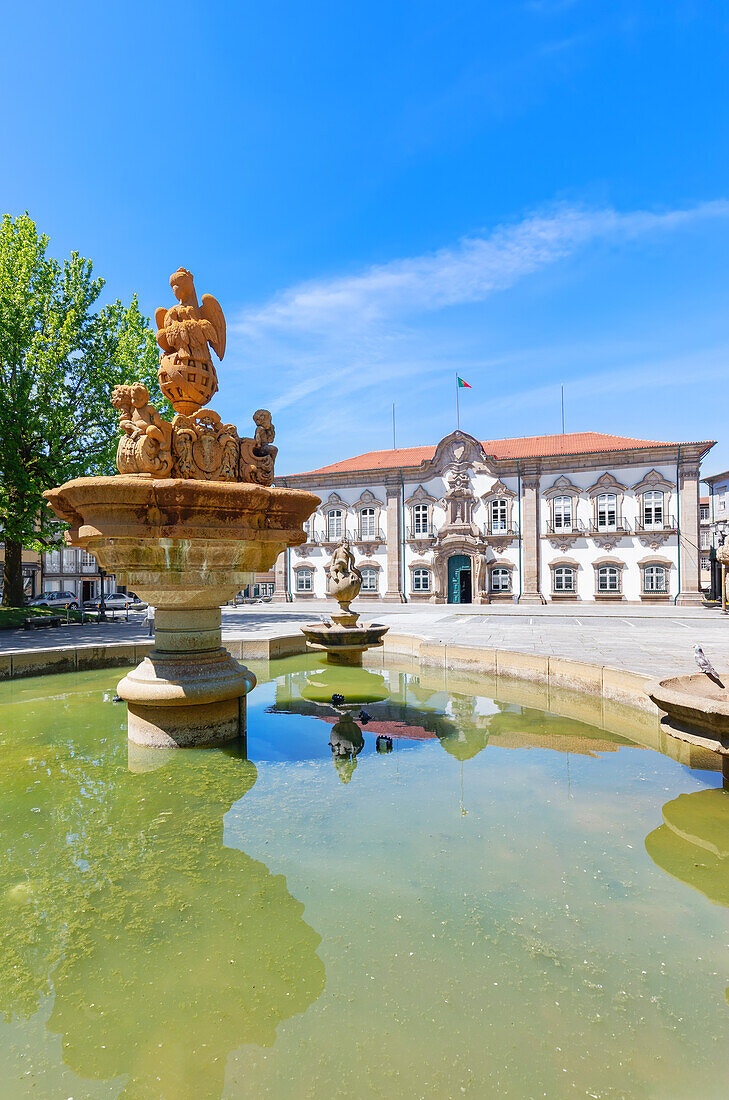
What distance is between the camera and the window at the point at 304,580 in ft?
138

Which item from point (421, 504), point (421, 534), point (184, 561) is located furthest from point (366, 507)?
point (184, 561)

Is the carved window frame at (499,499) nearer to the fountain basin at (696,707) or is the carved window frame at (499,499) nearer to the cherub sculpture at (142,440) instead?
the fountain basin at (696,707)

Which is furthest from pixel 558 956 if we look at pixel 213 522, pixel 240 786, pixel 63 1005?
pixel 213 522

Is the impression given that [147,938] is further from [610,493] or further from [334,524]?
[334,524]

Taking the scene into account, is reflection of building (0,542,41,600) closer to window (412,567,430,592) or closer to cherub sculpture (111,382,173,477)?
window (412,567,430,592)

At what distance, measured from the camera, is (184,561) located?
5.59 m

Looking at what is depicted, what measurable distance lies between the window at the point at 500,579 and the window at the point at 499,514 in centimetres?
264

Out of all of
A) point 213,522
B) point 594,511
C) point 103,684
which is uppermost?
point 594,511

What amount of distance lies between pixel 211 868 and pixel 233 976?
0.99 m

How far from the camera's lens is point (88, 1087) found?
6.46 feet

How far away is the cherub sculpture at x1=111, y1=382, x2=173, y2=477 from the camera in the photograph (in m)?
5.44

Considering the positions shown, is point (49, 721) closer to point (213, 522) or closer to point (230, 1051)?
point (213, 522)

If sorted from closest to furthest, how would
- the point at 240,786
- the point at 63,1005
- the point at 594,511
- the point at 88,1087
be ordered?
the point at 88,1087 → the point at 63,1005 → the point at 240,786 → the point at 594,511

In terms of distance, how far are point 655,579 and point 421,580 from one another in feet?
48.3
